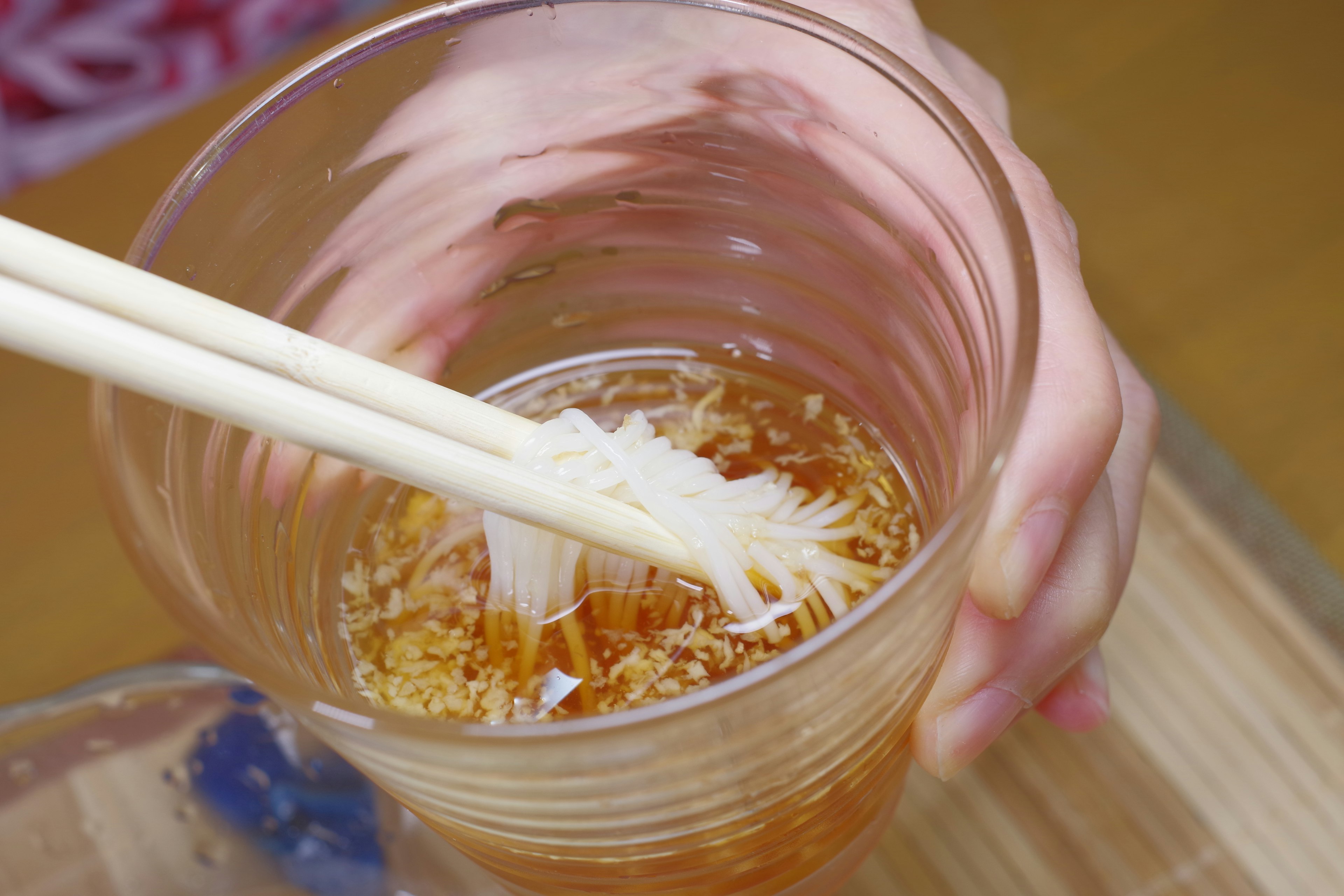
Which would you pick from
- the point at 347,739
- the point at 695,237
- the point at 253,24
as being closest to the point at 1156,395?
the point at 695,237

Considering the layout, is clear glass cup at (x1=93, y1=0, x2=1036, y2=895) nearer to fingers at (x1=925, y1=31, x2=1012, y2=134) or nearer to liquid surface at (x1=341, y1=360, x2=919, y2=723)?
liquid surface at (x1=341, y1=360, x2=919, y2=723)

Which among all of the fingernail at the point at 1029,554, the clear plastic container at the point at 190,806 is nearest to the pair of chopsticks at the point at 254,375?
the fingernail at the point at 1029,554

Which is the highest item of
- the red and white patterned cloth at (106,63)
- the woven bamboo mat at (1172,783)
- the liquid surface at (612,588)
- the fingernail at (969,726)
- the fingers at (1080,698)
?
the red and white patterned cloth at (106,63)

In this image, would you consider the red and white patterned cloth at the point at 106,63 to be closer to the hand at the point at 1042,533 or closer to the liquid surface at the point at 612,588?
the liquid surface at the point at 612,588

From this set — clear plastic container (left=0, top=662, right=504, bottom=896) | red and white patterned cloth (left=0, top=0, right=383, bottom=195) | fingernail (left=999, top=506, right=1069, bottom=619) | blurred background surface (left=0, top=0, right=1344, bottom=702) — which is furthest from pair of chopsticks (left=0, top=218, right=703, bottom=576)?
red and white patterned cloth (left=0, top=0, right=383, bottom=195)

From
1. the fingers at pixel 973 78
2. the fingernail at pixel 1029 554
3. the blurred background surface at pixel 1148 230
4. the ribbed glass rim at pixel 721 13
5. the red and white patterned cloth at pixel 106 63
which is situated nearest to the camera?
the ribbed glass rim at pixel 721 13

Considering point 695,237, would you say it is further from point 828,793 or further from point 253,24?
point 253,24
